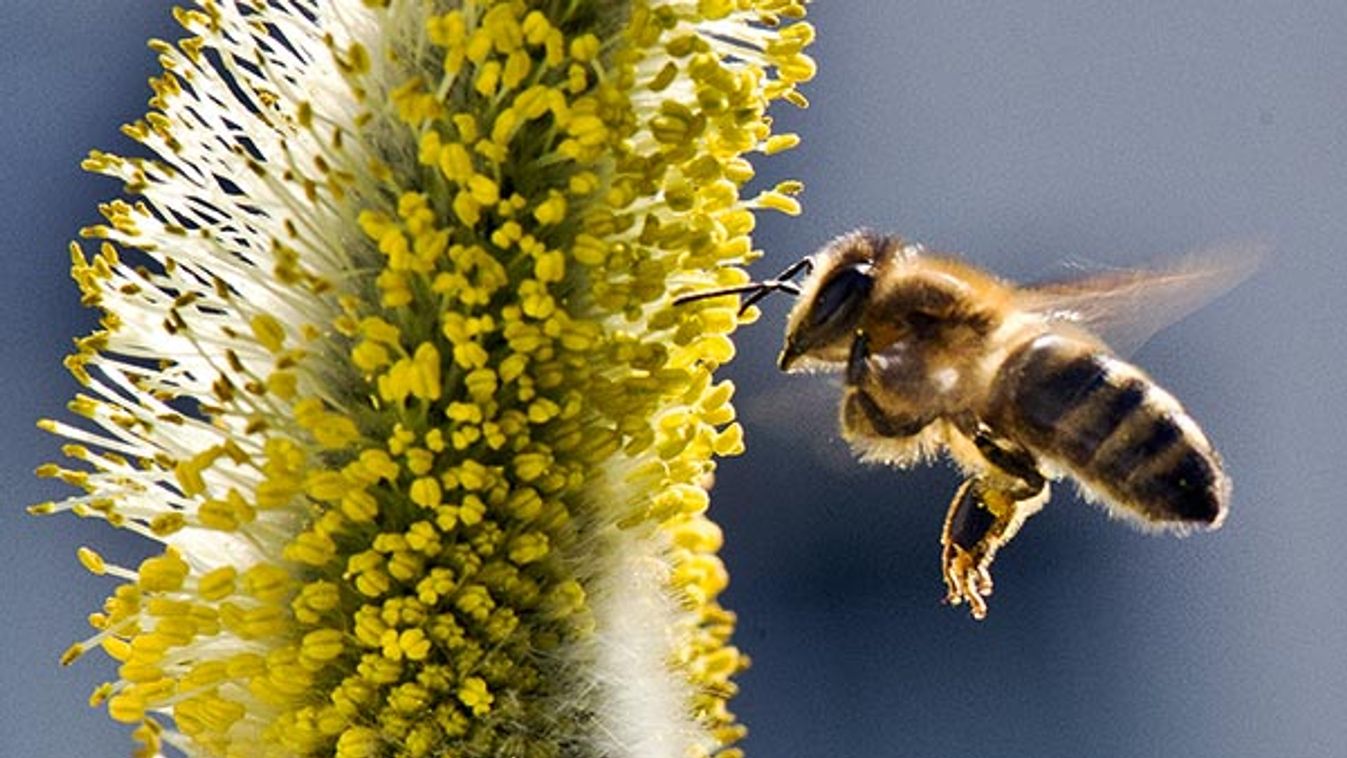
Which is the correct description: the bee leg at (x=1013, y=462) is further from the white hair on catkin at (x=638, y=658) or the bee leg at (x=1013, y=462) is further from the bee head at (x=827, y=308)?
the white hair on catkin at (x=638, y=658)

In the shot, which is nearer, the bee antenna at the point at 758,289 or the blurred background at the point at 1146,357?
the bee antenna at the point at 758,289

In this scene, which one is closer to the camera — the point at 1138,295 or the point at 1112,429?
the point at 1112,429

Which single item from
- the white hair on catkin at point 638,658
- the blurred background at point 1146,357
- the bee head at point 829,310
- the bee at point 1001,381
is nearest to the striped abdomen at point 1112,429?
the bee at point 1001,381

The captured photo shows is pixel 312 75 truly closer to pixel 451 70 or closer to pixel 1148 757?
pixel 451 70

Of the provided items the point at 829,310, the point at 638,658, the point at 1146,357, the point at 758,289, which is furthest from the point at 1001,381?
the point at 1146,357

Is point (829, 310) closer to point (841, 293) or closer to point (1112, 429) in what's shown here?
point (841, 293)

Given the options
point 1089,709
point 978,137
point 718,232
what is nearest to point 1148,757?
point 1089,709
